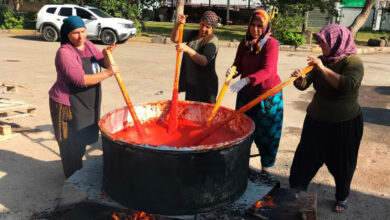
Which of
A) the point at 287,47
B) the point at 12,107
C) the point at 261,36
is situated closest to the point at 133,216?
the point at 261,36

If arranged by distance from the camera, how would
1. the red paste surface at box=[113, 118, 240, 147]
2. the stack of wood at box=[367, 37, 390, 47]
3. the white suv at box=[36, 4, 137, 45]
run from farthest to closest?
1. the stack of wood at box=[367, 37, 390, 47]
2. the white suv at box=[36, 4, 137, 45]
3. the red paste surface at box=[113, 118, 240, 147]

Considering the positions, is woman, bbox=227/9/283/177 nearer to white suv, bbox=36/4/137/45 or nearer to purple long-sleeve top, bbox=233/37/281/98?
purple long-sleeve top, bbox=233/37/281/98

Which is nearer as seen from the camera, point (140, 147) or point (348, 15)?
point (140, 147)

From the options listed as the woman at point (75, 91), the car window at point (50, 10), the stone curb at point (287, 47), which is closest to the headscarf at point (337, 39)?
the woman at point (75, 91)

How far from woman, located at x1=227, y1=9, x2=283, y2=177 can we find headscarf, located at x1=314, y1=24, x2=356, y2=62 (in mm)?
559

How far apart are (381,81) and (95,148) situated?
7419 millimetres

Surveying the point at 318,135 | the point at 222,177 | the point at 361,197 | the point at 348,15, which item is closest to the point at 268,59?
the point at 318,135

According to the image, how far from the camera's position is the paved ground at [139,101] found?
3.42 m

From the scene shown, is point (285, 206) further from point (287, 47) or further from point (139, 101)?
point (287, 47)

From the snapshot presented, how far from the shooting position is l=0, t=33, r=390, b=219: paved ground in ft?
11.2

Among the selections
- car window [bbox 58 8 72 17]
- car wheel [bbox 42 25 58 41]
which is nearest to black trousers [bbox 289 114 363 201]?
car window [bbox 58 8 72 17]

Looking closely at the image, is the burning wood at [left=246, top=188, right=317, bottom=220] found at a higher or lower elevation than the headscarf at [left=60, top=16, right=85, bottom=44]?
lower

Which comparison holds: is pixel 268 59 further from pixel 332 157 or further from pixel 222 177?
pixel 222 177

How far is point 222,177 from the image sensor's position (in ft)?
8.12
